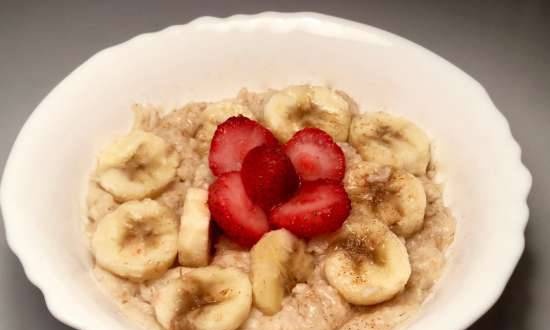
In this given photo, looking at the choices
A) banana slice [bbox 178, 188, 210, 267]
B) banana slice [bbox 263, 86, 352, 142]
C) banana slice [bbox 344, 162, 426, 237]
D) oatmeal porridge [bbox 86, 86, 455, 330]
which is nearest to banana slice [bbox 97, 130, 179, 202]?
oatmeal porridge [bbox 86, 86, 455, 330]

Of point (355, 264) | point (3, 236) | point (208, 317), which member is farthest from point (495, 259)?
point (3, 236)

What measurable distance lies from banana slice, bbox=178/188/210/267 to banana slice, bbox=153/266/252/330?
0.06m

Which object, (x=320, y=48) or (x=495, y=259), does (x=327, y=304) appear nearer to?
(x=495, y=259)

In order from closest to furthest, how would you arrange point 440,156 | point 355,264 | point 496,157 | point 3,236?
1. point 355,264
2. point 496,157
3. point 440,156
4. point 3,236

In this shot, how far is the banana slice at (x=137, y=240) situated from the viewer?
91.7 inches

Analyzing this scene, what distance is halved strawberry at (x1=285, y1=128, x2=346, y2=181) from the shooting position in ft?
8.29

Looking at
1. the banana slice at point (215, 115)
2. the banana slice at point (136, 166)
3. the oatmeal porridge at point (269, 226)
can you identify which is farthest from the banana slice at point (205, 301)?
the banana slice at point (215, 115)

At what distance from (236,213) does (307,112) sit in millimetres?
627

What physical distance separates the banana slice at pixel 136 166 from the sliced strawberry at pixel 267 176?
1.11 ft

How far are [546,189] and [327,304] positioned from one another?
118 cm

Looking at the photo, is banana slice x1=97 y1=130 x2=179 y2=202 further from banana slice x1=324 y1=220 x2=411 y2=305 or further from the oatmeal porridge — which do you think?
banana slice x1=324 y1=220 x2=411 y2=305

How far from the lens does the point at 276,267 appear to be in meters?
2.27

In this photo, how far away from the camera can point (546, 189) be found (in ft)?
9.89

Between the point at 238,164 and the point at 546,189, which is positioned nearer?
the point at 238,164
